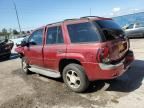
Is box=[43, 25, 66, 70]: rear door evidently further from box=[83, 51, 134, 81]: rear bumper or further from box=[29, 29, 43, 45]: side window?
box=[83, 51, 134, 81]: rear bumper

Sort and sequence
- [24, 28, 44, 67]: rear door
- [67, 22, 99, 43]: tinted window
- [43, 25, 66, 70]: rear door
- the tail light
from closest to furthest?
the tail light < [67, 22, 99, 43]: tinted window < [43, 25, 66, 70]: rear door < [24, 28, 44, 67]: rear door

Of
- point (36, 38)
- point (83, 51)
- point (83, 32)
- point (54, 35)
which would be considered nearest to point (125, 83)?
point (83, 51)

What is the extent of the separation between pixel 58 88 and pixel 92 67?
5.27 feet

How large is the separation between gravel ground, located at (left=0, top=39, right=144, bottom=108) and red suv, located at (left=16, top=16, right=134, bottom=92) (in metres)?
0.38

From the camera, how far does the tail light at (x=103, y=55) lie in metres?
4.51

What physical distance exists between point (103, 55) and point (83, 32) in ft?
2.79

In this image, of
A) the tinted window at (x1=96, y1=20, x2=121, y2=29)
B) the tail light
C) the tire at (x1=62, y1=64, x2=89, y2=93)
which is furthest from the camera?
the tire at (x1=62, y1=64, x2=89, y2=93)

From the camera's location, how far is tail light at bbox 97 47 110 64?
4512 mm

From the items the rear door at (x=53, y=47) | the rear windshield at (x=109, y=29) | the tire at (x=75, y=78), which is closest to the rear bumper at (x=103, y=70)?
the tire at (x=75, y=78)

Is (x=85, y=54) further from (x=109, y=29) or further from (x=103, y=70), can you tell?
(x=109, y=29)

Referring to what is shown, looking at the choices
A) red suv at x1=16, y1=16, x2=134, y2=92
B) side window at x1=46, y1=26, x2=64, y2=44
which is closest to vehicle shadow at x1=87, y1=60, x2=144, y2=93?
red suv at x1=16, y1=16, x2=134, y2=92

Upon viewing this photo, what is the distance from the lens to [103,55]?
4535mm

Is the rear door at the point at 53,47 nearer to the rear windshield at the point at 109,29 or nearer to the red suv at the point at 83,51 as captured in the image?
the red suv at the point at 83,51

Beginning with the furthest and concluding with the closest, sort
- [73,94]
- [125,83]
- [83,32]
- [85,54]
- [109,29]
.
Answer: [125,83]
[73,94]
[109,29]
[83,32]
[85,54]
